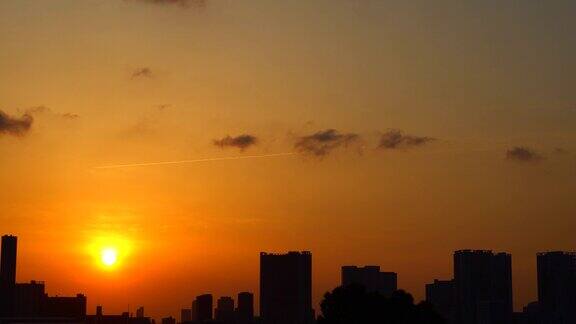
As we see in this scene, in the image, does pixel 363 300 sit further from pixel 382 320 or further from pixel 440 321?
pixel 440 321

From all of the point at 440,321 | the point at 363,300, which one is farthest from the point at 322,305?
the point at 440,321

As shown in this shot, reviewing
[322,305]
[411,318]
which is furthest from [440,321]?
[322,305]

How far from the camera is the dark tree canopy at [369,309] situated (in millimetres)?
133625

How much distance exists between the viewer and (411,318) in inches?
5404

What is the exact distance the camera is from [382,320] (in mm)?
135500

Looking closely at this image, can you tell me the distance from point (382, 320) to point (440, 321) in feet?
32.1

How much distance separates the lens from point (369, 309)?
134 meters

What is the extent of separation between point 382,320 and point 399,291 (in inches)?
254

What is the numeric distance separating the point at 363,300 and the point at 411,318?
6857 millimetres

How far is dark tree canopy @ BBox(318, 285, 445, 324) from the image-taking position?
438 ft

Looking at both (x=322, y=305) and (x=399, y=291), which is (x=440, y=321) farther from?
(x=322, y=305)

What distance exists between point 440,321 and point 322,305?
616 inches

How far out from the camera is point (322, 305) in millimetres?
136500

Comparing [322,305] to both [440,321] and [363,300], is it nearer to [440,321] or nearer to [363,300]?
[363,300]
